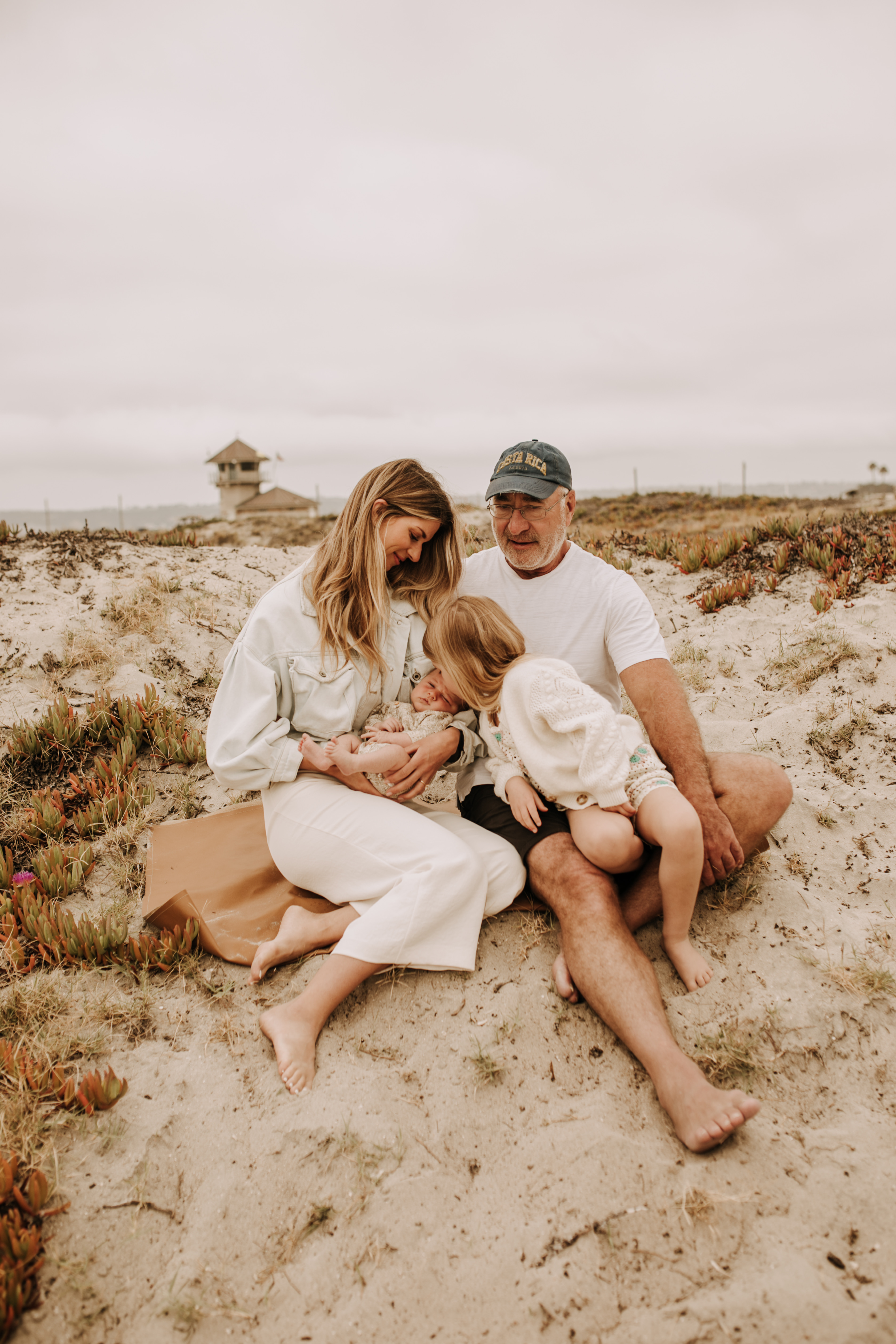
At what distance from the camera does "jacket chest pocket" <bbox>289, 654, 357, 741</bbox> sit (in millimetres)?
3445

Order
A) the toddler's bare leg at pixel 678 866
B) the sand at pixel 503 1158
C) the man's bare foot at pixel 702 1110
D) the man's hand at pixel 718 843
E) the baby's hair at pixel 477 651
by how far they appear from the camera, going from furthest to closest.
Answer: the baby's hair at pixel 477 651 → the man's hand at pixel 718 843 → the toddler's bare leg at pixel 678 866 → the man's bare foot at pixel 702 1110 → the sand at pixel 503 1158

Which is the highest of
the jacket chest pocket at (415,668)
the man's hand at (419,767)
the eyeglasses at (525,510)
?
the eyeglasses at (525,510)

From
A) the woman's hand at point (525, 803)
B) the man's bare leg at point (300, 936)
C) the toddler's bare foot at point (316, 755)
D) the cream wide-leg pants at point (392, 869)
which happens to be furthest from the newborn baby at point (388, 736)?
the man's bare leg at point (300, 936)

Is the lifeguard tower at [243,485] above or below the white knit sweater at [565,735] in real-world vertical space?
above

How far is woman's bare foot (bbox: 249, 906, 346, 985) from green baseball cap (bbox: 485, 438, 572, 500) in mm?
2125

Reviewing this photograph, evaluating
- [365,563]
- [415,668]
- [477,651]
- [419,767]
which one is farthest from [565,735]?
[365,563]

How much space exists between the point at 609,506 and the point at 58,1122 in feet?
101

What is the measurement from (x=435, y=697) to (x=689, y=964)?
1623 mm

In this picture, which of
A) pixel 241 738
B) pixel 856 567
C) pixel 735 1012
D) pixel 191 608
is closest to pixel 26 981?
pixel 241 738

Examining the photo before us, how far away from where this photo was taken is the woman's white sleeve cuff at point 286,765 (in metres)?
3.30

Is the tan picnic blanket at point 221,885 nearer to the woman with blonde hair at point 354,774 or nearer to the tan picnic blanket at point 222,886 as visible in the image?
the tan picnic blanket at point 222,886

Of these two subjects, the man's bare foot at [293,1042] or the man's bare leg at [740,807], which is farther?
the man's bare leg at [740,807]

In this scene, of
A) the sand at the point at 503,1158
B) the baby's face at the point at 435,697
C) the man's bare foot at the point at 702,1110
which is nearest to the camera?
Answer: the sand at the point at 503,1158

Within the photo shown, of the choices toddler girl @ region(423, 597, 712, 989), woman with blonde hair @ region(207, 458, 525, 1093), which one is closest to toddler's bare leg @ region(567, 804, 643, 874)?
toddler girl @ region(423, 597, 712, 989)
